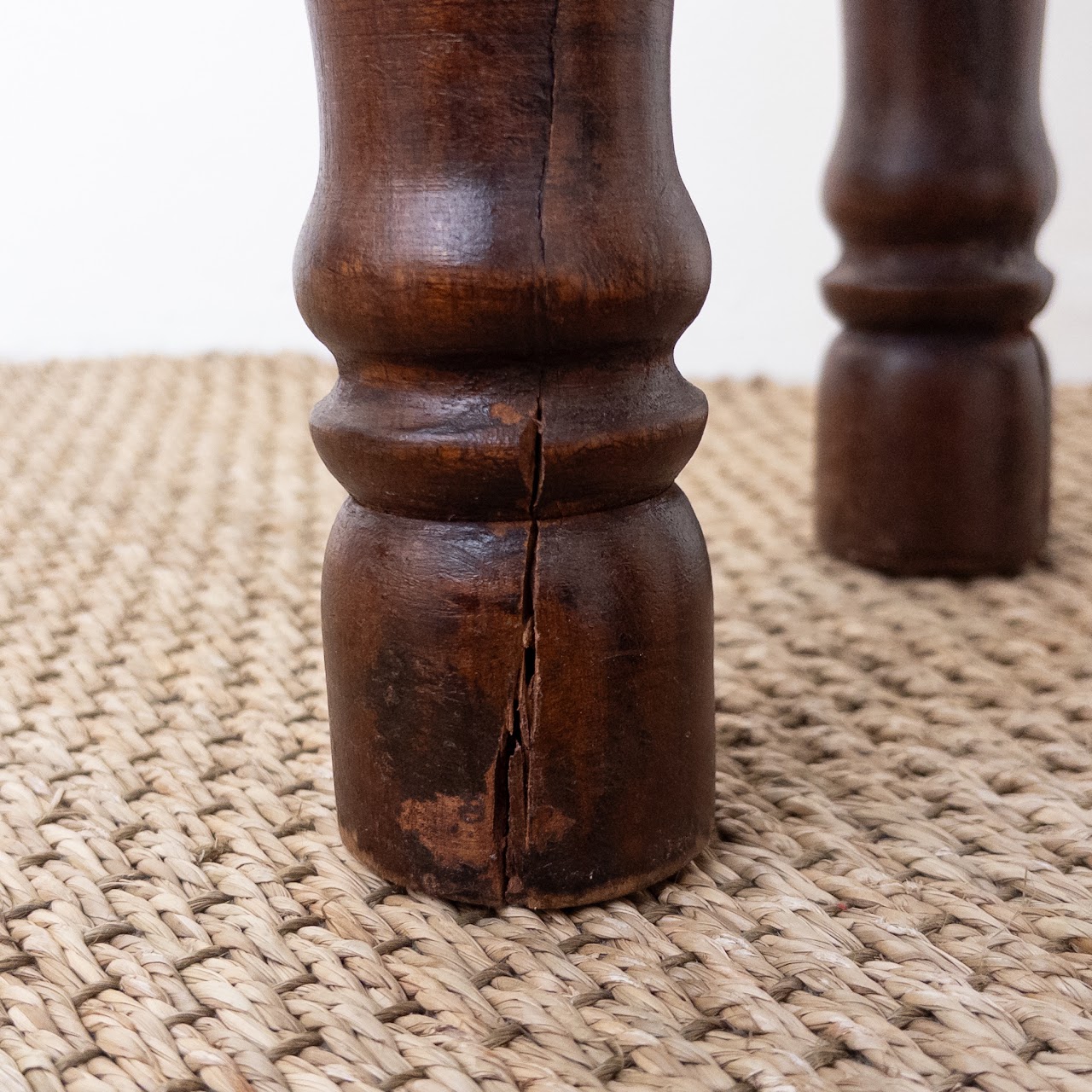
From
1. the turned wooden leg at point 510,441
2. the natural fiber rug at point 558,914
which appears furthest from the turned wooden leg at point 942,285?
the turned wooden leg at point 510,441

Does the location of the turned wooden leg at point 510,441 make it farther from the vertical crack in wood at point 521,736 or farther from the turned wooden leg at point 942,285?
the turned wooden leg at point 942,285

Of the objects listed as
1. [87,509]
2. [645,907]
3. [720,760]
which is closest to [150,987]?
[645,907]

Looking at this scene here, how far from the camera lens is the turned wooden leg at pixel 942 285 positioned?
0.90m

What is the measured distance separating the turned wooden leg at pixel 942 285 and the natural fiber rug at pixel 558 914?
0.18ft

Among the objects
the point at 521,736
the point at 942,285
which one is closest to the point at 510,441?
the point at 521,736

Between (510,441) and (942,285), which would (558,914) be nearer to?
(510,441)

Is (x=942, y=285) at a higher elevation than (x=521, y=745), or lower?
higher

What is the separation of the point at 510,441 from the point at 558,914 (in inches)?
7.5

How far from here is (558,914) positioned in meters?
0.57

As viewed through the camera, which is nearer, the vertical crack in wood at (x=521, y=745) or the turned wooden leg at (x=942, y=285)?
the vertical crack in wood at (x=521, y=745)

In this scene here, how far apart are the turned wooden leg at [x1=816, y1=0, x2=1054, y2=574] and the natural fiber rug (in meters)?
0.05

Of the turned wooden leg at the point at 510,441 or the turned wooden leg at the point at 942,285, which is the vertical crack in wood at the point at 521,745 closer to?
the turned wooden leg at the point at 510,441

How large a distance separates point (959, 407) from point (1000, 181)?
5.6 inches

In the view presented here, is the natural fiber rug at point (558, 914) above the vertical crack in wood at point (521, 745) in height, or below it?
below
